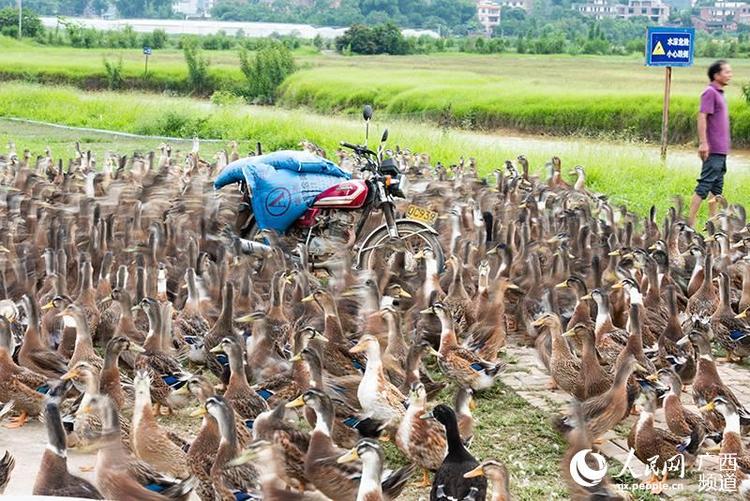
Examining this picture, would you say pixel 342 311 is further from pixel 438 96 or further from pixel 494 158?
pixel 438 96

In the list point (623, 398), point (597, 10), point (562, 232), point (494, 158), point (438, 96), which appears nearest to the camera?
point (623, 398)

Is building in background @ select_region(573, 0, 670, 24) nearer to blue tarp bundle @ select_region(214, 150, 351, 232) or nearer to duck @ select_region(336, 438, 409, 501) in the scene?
blue tarp bundle @ select_region(214, 150, 351, 232)

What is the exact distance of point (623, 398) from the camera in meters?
7.27

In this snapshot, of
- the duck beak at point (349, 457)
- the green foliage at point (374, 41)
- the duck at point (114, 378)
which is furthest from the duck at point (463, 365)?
Result: the green foliage at point (374, 41)

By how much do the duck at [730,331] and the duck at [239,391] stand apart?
4.31 m

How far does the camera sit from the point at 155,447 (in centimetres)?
646

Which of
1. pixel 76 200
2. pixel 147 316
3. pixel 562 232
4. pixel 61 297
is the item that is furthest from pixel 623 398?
pixel 76 200

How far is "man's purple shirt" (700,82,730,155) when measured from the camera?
14.8 m

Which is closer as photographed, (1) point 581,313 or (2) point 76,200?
(1) point 581,313

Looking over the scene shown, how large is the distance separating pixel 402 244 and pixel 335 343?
268 centimetres

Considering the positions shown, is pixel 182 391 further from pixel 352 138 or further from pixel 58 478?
pixel 352 138

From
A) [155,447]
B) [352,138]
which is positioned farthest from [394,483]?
[352,138]

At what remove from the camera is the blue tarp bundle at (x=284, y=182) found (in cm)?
1142

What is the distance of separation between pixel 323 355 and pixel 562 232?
16.5ft
